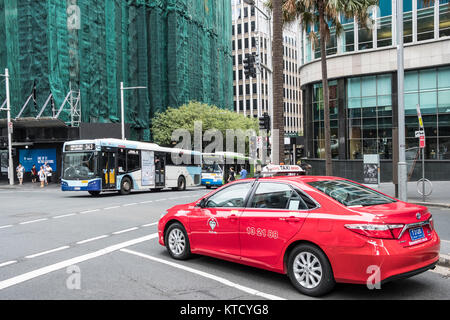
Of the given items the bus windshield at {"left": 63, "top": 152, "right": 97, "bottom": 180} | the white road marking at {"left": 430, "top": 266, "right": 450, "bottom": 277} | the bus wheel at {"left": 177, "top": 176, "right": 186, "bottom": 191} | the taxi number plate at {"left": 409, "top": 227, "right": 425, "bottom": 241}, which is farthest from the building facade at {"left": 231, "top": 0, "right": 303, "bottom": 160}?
the taxi number plate at {"left": 409, "top": 227, "right": 425, "bottom": 241}

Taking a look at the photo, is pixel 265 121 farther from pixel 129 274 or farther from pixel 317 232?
pixel 317 232

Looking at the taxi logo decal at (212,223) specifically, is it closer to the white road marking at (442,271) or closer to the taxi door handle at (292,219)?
the taxi door handle at (292,219)

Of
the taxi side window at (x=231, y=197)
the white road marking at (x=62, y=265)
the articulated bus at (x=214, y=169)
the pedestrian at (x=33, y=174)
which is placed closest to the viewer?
the white road marking at (x=62, y=265)

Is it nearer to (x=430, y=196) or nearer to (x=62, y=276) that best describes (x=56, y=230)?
(x=62, y=276)

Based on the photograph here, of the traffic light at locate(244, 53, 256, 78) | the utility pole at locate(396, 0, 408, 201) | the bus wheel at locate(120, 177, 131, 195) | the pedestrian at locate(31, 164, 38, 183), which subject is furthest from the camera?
the pedestrian at locate(31, 164, 38, 183)

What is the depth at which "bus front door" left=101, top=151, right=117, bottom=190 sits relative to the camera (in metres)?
21.6

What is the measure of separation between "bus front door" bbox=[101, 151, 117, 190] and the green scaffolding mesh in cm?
1630

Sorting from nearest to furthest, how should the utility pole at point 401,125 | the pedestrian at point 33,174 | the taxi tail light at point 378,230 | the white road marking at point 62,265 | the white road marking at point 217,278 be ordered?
the taxi tail light at point 378,230
the white road marking at point 217,278
the white road marking at point 62,265
the utility pole at point 401,125
the pedestrian at point 33,174

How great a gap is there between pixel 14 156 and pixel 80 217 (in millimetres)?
28451

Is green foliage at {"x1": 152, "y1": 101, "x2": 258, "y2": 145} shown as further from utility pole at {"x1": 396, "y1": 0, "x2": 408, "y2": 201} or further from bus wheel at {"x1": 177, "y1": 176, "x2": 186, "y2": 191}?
utility pole at {"x1": 396, "y1": 0, "x2": 408, "y2": 201}

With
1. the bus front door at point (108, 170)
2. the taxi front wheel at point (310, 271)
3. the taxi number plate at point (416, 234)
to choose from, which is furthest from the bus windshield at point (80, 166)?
the taxi number plate at point (416, 234)

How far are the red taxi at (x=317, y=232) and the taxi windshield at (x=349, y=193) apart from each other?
1 centimetres

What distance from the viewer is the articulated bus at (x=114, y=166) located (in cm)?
2136

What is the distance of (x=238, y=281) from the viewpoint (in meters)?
6.06
